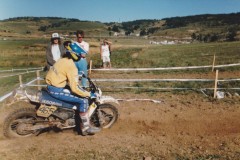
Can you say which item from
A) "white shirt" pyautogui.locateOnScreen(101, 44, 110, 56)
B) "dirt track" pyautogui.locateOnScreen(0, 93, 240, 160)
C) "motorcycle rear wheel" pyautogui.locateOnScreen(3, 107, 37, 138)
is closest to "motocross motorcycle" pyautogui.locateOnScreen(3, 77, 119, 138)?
"motorcycle rear wheel" pyautogui.locateOnScreen(3, 107, 37, 138)

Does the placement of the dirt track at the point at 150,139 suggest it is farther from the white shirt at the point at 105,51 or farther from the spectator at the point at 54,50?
the white shirt at the point at 105,51

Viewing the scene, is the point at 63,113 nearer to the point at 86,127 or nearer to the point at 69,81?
the point at 86,127

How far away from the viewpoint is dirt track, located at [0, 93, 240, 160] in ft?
21.9

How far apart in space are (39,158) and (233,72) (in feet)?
51.6

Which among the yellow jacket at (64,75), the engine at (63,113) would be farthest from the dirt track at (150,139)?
the yellow jacket at (64,75)

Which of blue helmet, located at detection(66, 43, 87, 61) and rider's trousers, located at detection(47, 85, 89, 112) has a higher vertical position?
blue helmet, located at detection(66, 43, 87, 61)

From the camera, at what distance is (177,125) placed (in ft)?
28.5

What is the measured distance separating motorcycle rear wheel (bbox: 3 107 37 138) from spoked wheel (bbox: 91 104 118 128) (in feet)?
5.00

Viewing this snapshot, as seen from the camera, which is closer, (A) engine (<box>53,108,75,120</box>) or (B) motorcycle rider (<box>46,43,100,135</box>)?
(B) motorcycle rider (<box>46,43,100,135</box>)

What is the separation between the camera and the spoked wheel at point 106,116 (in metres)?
7.87

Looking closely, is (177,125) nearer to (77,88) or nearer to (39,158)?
(77,88)

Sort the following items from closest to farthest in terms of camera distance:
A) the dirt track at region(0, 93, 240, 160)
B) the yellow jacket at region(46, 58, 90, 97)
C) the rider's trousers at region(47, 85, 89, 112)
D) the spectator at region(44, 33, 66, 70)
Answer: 1. the dirt track at region(0, 93, 240, 160)
2. the yellow jacket at region(46, 58, 90, 97)
3. the rider's trousers at region(47, 85, 89, 112)
4. the spectator at region(44, 33, 66, 70)

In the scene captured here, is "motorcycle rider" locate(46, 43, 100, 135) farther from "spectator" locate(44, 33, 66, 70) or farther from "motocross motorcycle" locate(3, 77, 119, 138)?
"spectator" locate(44, 33, 66, 70)

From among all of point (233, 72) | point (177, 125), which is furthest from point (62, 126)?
point (233, 72)
